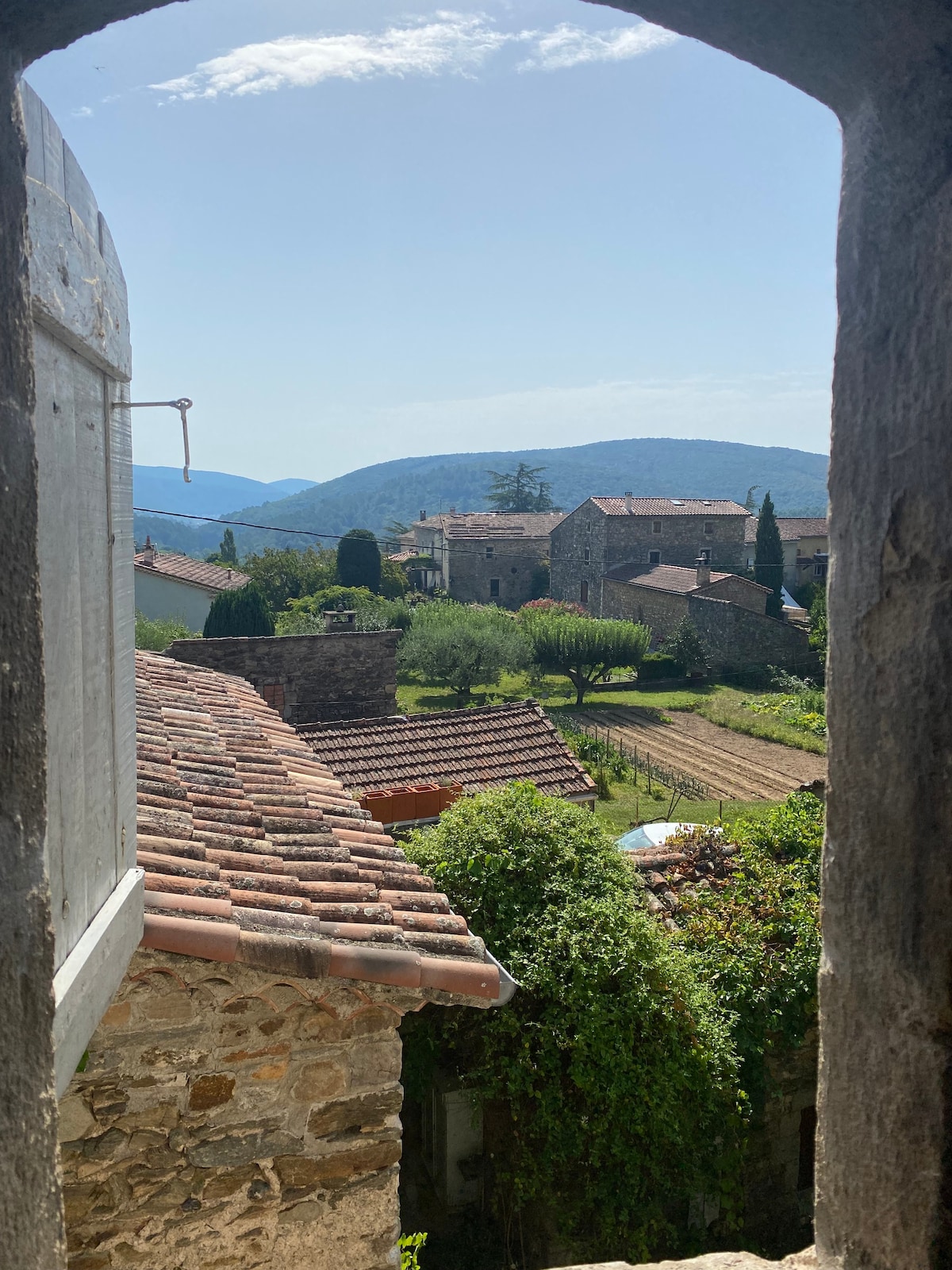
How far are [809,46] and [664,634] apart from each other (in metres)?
33.0

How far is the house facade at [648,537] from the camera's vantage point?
123 feet

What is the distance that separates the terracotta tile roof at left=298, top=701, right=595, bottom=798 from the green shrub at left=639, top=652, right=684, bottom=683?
18.4 meters

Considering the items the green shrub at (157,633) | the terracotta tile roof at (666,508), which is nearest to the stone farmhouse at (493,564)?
the terracotta tile roof at (666,508)

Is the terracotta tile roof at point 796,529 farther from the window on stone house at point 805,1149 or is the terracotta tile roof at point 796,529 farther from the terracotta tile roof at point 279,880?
the terracotta tile roof at point 279,880

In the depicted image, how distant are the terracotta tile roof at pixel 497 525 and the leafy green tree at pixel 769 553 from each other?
976cm

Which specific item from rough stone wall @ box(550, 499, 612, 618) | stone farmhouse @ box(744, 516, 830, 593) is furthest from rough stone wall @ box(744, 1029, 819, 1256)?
stone farmhouse @ box(744, 516, 830, 593)

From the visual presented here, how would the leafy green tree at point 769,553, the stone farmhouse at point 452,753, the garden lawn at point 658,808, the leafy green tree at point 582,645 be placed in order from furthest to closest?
the leafy green tree at point 769,553 < the leafy green tree at point 582,645 < the garden lawn at point 658,808 < the stone farmhouse at point 452,753

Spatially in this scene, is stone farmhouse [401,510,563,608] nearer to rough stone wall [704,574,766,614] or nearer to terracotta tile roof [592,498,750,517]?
terracotta tile roof [592,498,750,517]

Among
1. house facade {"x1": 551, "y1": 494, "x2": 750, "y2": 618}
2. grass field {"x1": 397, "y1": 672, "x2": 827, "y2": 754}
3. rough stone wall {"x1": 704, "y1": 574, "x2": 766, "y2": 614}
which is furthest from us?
house facade {"x1": 551, "y1": 494, "x2": 750, "y2": 618}

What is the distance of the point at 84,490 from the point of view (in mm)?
2238

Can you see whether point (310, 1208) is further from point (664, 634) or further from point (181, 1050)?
point (664, 634)

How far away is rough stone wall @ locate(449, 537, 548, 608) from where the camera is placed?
42094 millimetres

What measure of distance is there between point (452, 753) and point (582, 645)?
17.1 meters

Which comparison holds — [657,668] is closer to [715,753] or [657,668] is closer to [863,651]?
[715,753]
